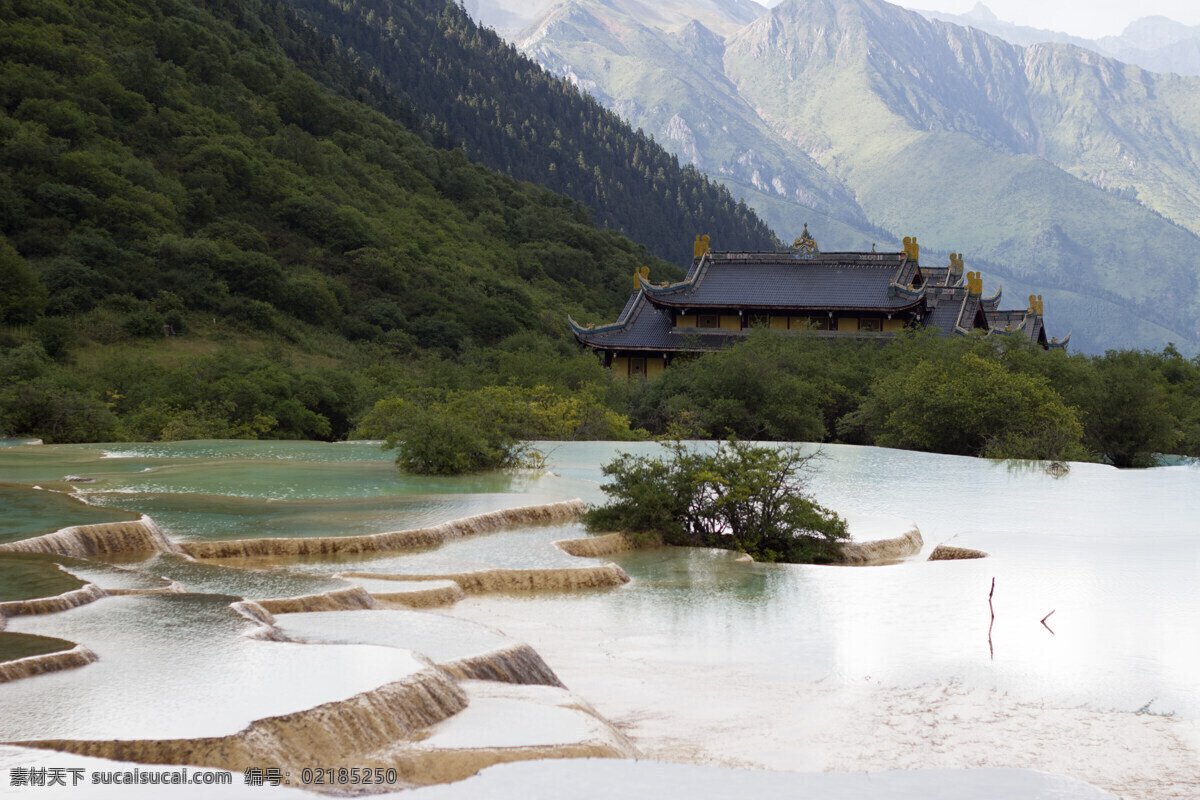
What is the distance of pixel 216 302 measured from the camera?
50.1m

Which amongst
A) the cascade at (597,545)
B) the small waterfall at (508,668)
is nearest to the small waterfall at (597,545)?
the cascade at (597,545)

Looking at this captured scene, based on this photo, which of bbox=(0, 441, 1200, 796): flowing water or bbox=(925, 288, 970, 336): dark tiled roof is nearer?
bbox=(0, 441, 1200, 796): flowing water

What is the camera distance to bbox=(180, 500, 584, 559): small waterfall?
1274cm

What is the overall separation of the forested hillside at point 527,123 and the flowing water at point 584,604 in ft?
332

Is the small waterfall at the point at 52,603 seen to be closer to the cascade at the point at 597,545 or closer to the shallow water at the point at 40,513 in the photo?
the shallow water at the point at 40,513

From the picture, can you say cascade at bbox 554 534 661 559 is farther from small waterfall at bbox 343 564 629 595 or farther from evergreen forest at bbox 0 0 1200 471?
evergreen forest at bbox 0 0 1200 471

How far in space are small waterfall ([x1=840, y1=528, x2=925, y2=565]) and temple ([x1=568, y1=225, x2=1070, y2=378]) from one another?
1066 inches

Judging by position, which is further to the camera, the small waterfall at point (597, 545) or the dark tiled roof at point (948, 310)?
the dark tiled roof at point (948, 310)

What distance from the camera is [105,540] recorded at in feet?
40.1

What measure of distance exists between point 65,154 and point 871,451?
4349 centimetres

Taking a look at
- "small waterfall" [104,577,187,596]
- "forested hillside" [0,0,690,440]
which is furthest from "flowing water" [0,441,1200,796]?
"forested hillside" [0,0,690,440]

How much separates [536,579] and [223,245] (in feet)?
155

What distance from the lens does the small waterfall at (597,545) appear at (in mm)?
14188

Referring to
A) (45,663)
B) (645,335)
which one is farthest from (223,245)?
(45,663)
